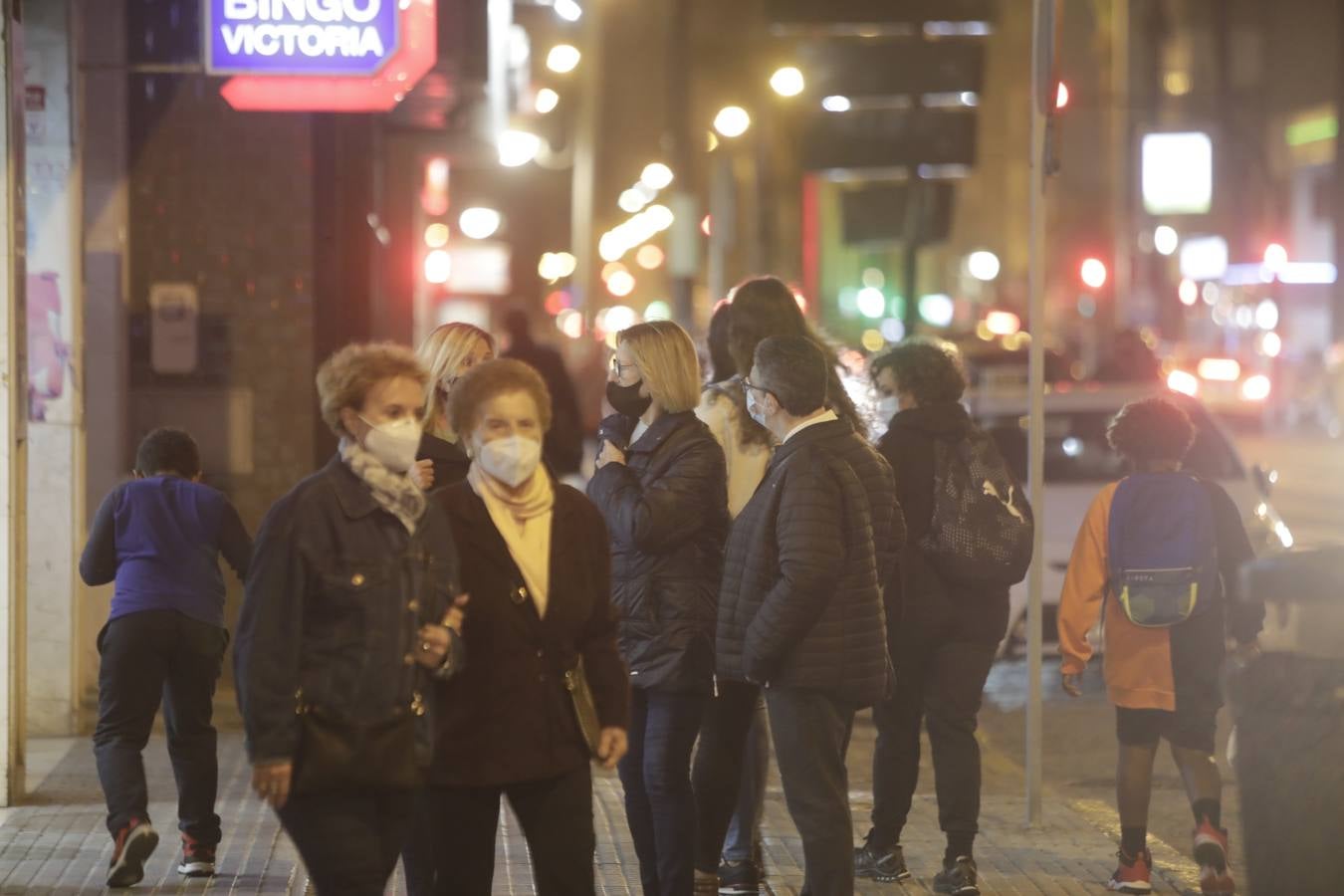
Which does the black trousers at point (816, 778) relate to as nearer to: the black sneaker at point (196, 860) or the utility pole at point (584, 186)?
the black sneaker at point (196, 860)

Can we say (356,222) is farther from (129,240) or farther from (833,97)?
(833,97)

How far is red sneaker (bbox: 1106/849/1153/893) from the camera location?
701 centimetres

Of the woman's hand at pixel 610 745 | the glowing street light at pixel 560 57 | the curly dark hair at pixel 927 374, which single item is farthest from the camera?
the glowing street light at pixel 560 57

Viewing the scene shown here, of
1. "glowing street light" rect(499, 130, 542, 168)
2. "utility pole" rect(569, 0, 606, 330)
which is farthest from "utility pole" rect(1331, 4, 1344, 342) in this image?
"glowing street light" rect(499, 130, 542, 168)

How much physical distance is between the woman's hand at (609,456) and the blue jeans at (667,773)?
0.67 metres

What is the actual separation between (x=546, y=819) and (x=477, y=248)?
35.9 meters

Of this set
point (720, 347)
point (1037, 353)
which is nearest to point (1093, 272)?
point (1037, 353)

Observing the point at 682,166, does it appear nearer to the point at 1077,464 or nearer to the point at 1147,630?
the point at 1077,464

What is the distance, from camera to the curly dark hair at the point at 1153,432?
7.02 m

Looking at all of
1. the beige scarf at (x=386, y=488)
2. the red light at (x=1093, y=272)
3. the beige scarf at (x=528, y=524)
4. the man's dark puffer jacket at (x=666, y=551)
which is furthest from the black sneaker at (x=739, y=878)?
the red light at (x=1093, y=272)

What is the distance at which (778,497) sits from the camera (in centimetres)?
585

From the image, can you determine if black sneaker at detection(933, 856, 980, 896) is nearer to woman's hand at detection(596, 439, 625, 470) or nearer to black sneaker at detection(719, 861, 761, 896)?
black sneaker at detection(719, 861, 761, 896)

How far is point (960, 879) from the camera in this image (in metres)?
6.93

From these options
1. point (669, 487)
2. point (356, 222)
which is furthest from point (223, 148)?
point (669, 487)
